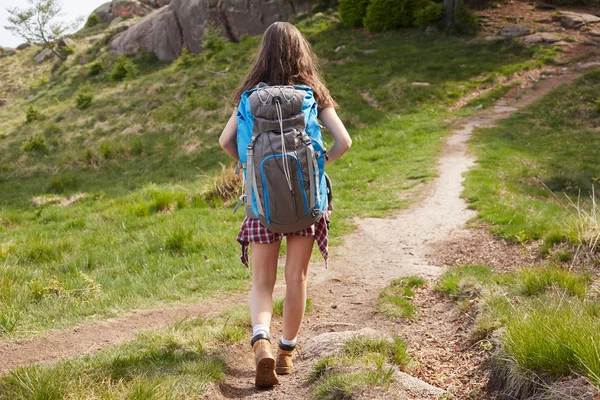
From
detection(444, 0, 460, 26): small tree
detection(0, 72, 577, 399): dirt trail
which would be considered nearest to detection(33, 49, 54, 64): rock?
detection(444, 0, 460, 26): small tree

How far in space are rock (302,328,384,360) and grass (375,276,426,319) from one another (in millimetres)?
1144

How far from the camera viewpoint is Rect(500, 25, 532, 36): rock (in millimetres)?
22688

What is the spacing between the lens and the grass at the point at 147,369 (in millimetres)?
3090

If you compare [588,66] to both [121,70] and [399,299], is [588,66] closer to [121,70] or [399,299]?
[399,299]

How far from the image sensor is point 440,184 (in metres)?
10.6

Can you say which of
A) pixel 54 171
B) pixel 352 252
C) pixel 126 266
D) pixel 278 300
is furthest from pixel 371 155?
pixel 54 171

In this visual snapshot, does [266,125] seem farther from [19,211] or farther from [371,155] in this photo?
[19,211]

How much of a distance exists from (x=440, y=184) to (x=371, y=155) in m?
3.16

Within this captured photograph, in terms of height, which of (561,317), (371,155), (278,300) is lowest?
(371,155)

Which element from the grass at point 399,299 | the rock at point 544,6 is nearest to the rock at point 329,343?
the grass at point 399,299

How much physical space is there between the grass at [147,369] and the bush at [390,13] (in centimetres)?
2140

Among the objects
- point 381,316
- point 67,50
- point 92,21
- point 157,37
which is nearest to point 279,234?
point 381,316

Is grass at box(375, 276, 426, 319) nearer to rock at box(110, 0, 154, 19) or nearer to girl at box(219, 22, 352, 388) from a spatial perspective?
girl at box(219, 22, 352, 388)

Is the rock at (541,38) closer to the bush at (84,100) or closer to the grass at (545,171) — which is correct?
the grass at (545,171)
